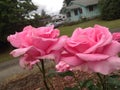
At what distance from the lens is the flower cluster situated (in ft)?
3.94

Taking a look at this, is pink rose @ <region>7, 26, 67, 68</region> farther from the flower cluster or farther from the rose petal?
the rose petal

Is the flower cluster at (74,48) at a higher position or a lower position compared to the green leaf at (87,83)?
higher

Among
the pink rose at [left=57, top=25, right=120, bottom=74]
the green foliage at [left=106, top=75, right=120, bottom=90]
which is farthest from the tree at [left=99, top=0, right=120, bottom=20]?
the pink rose at [left=57, top=25, right=120, bottom=74]

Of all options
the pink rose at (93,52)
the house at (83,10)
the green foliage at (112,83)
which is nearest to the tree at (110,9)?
the house at (83,10)

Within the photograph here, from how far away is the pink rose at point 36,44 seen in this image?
51.7 inches

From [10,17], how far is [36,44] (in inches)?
1049

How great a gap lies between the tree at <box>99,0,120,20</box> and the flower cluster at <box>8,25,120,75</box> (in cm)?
3661

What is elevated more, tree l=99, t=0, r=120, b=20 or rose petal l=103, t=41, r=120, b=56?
rose petal l=103, t=41, r=120, b=56

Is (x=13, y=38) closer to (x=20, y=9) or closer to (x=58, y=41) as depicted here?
(x=58, y=41)

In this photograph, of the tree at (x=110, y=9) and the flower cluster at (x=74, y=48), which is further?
the tree at (x=110, y=9)

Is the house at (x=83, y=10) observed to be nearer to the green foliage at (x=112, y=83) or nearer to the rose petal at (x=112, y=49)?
the green foliage at (x=112, y=83)

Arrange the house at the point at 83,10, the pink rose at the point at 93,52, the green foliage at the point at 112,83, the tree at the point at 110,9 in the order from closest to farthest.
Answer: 1. the pink rose at the point at 93,52
2. the green foliage at the point at 112,83
3. the tree at the point at 110,9
4. the house at the point at 83,10

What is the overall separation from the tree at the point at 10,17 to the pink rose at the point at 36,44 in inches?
1021

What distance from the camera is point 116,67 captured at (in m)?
1.19
